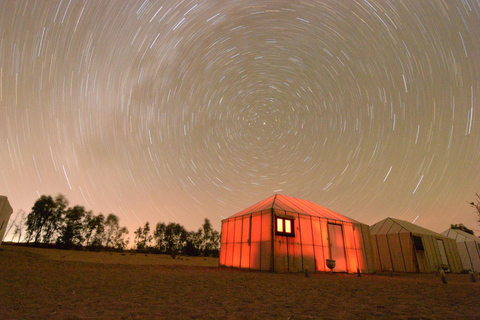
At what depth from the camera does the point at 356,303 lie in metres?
5.78

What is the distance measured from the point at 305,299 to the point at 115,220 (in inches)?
2934

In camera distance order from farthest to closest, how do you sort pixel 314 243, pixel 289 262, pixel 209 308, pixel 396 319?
pixel 314 243
pixel 289 262
pixel 209 308
pixel 396 319

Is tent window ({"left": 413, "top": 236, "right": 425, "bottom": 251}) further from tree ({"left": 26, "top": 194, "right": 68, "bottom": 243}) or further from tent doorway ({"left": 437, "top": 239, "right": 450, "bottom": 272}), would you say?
tree ({"left": 26, "top": 194, "right": 68, "bottom": 243})

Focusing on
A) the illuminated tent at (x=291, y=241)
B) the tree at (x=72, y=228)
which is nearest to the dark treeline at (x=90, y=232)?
the tree at (x=72, y=228)

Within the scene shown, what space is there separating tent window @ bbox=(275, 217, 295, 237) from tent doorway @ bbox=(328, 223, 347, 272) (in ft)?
11.5

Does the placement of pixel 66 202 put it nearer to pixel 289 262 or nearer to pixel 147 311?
pixel 289 262

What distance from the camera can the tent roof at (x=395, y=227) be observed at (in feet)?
77.6

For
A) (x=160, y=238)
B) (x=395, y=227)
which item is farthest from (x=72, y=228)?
(x=395, y=227)

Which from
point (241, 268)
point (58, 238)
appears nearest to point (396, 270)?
point (241, 268)

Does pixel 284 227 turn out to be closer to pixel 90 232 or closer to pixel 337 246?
pixel 337 246

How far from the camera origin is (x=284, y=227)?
49.5ft

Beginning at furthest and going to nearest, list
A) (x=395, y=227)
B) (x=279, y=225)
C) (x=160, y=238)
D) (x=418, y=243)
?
(x=160, y=238), (x=395, y=227), (x=418, y=243), (x=279, y=225)

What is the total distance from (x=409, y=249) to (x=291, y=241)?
15.0m

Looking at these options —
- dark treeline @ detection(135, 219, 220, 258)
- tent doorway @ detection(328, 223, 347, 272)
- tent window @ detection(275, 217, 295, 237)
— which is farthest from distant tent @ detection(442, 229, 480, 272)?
dark treeline @ detection(135, 219, 220, 258)
